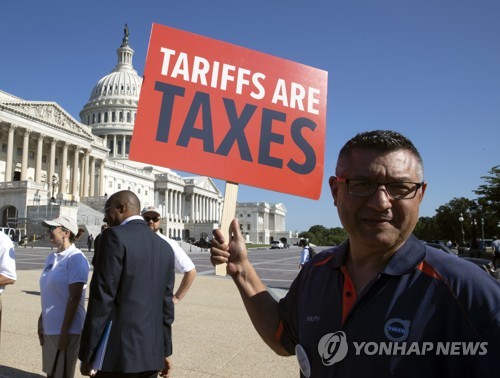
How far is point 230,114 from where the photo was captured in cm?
294

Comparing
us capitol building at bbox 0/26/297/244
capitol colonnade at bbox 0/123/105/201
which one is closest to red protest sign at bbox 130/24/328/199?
us capitol building at bbox 0/26/297/244

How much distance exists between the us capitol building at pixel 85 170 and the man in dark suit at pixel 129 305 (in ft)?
154

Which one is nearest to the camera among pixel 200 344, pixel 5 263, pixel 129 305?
pixel 129 305

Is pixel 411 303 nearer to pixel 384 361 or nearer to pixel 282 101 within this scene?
pixel 384 361

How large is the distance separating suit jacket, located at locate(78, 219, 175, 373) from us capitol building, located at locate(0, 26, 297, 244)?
46.9m

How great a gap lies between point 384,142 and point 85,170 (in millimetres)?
78095

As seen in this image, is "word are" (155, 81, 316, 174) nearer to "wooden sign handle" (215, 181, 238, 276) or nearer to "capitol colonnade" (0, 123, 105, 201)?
"wooden sign handle" (215, 181, 238, 276)

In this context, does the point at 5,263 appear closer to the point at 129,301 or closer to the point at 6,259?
the point at 6,259

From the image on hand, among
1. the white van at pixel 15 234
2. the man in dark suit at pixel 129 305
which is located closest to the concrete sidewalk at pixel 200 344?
the man in dark suit at pixel 129 305

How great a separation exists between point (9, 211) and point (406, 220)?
63.3m

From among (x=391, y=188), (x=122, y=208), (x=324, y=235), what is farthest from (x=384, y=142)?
(x=324, y=235)

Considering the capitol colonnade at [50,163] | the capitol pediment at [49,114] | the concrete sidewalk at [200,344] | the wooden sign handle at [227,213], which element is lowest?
the concrete sidewalk at [200,344]

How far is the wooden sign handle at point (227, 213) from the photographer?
2523 millimetres

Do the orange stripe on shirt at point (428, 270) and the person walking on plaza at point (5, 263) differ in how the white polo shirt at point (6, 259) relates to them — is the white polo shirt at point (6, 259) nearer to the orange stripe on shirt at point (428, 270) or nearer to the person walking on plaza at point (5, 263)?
the person walking on plaza at point (5, 263)
